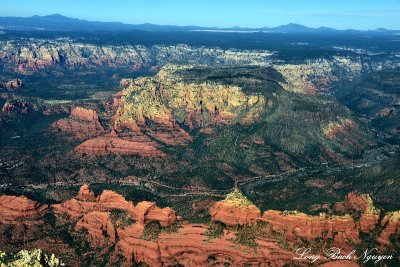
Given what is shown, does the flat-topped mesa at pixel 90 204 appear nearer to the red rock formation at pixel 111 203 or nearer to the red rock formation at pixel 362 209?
the red rock formation at pixel 111 203

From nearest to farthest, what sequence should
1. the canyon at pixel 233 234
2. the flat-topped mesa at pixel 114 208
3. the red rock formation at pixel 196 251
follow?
the red rock formation at pixel 196 251
the canyon at pixel 233 234
the flat-topped mesa at pixel 114 208

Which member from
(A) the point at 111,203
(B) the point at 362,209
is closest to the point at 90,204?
(A) the point at 111,203

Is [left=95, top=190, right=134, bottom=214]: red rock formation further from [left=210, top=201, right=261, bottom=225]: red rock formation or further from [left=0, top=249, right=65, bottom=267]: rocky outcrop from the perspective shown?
[left=0, top=249, right=65, bottom=267]: rocky outcrop

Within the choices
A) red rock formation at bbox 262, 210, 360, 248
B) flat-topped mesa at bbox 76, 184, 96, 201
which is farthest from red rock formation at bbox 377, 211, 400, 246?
flat-topped mesa at bbox 76, 184, 96, 201

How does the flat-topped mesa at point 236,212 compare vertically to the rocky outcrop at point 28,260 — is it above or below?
below

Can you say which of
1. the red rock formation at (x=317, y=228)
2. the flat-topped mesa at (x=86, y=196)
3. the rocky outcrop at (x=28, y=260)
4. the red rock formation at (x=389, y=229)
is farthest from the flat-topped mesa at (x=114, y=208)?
the rocky outcrop at (x=28, y=260)

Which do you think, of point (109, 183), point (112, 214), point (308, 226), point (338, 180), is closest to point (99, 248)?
point (112, 214)

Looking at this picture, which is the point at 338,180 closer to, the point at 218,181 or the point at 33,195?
the point at 218,181
